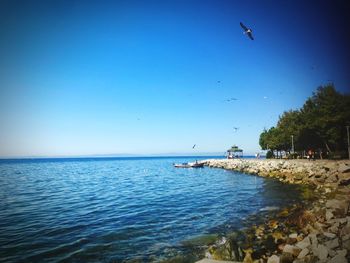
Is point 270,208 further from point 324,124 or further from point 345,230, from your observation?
point 324,124

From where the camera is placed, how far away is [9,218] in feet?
61.6

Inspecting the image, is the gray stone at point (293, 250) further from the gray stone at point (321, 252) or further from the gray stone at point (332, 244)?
the gray stone at point (332, 244)

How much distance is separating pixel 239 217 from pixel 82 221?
11221mm

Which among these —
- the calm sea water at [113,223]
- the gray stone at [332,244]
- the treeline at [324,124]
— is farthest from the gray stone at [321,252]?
the treeline at [324,124]

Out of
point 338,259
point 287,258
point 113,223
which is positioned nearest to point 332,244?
point 338,259

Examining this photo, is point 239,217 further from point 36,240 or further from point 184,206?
point 36,240

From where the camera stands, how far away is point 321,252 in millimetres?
8055

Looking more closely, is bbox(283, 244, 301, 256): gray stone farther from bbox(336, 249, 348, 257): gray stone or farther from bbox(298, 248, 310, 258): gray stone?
bbox(336, 249, 348, 257): gray stone

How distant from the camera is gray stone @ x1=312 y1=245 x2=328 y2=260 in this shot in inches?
309

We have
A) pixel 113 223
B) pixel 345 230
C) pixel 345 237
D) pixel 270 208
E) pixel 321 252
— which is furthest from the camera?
pixel 270 208

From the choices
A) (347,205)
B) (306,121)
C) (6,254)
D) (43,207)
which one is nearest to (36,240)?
(6,254)

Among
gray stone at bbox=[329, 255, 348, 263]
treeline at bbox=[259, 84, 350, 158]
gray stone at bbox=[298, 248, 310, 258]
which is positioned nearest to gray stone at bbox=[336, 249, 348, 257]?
gray stone at bbox=[329, 255, 348, 263]

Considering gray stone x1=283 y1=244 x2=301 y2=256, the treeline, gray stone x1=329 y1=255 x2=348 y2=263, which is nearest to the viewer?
gray stone x1=329 y1=255 x2=348 y2=263

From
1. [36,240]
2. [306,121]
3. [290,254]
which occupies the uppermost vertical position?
[306,121]
